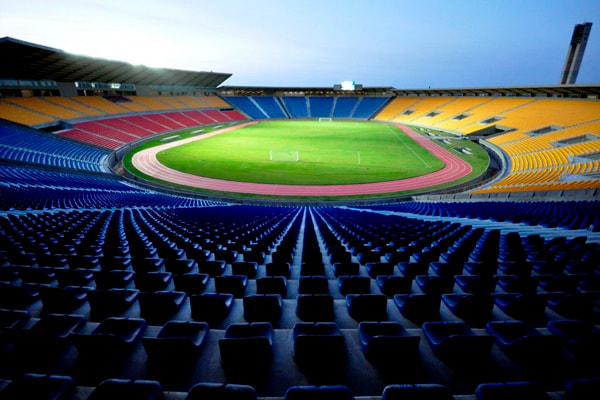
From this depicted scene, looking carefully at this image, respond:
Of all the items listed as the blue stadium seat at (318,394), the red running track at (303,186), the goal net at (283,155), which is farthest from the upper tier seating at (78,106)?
the blue stadium seat at (318,394)

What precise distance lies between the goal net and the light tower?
68.0 metres

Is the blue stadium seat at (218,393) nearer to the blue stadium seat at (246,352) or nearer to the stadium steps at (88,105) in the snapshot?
the blue stadium seat at (246,352)

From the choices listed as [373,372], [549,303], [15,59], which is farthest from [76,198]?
[15,59]

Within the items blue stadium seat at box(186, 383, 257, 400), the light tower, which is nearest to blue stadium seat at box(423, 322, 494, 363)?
blue stadium seat at box(186, 383, 257, 400)

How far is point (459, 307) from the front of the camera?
381cm

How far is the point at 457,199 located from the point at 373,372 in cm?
2154

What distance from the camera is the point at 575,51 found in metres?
60.6

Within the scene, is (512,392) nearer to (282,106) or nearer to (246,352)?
(246,352)

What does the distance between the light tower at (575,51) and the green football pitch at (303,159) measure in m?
46.6

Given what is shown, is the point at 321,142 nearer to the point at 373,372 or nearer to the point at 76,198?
the point at 76,198

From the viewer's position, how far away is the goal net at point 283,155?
33.9 meters

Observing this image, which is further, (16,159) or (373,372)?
(16,159)

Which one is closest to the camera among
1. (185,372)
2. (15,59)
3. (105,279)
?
(185,372)

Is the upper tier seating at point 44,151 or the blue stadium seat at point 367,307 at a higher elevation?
the blue stadium seat at point 367,307
